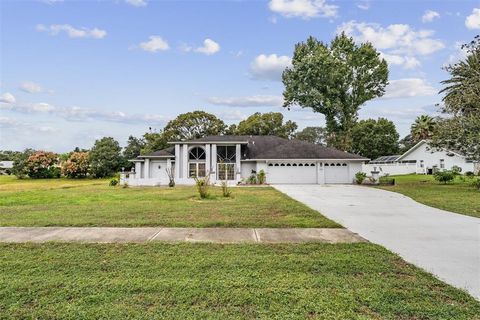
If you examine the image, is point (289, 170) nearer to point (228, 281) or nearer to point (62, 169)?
point (228, 281)

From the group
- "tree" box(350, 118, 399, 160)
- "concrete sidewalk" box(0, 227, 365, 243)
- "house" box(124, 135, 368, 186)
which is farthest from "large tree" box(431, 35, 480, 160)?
"tree" box(350, 118, 399, 160)

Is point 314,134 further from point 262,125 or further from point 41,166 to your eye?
point 41,166

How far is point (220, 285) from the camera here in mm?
3480

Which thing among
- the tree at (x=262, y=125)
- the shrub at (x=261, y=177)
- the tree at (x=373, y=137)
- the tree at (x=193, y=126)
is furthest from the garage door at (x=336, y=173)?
the tree at (x=373, y=137)

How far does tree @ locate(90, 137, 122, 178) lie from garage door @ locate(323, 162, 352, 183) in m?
29.3

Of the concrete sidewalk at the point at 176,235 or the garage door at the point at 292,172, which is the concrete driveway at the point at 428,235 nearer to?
the concrete sidewalk at the point at 176,235

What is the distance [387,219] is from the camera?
8117 mm

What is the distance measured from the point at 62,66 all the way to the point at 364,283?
2015 centimetres

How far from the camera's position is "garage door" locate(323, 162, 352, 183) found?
25.4 meters

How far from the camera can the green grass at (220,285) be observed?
9.52 feet

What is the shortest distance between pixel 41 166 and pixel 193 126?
72.2 feet

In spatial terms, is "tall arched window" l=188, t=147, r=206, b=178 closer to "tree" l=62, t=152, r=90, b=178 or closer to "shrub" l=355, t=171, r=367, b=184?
"shrub" l=355, t=171, r=367, b=184

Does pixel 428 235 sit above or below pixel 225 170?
below

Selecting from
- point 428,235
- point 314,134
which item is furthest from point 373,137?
point 428,235
